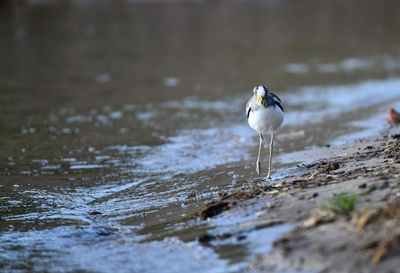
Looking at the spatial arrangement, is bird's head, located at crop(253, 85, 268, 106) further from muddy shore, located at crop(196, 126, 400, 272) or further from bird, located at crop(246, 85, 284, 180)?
muddy shore, located at crop(196, 126, 400, 272)

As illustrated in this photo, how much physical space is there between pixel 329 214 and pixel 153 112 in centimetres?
999

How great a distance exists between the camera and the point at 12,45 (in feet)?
77.9

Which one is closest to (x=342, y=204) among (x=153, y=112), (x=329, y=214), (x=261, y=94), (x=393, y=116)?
(x=329, y=214)

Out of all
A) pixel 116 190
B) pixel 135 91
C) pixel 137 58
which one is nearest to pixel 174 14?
pixel 137 58

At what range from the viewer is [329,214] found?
17.9 ft

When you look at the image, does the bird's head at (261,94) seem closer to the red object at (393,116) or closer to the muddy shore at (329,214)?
the muddy shore at (329,214)

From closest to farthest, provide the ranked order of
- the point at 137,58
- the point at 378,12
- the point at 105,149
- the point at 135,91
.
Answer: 1. the point at 105,149
2. the point at 135,91
3. the point at 137,58
4. the point at 378,12

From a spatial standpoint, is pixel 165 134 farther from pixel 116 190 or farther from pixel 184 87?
pixel 184 87

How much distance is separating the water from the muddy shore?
0.93 ft

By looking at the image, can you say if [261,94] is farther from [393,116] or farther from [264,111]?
[393,116]

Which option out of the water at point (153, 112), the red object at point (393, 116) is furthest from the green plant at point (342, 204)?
the red object at point (393, 116)

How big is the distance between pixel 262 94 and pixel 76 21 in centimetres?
2319

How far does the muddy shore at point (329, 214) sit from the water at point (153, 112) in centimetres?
28

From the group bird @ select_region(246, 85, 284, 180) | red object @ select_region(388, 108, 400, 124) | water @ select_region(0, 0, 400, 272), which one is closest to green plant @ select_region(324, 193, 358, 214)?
water @ select_region(0, 0, 400, 272)
